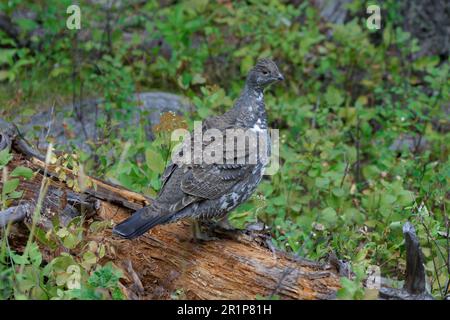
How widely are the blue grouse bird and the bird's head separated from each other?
0.18m

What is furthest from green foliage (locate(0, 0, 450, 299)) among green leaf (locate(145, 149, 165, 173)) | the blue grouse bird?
the blue grouse bird

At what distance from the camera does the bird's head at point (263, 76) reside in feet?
21.6

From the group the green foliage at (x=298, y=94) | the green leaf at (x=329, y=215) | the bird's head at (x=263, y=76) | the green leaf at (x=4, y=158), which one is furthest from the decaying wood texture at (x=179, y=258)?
the bird's head at (x=263, y=76)

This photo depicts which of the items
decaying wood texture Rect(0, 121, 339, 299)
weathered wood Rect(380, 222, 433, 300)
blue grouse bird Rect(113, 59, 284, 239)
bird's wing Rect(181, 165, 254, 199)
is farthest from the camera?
bird's wing Rect(181, 165, 254, 199)

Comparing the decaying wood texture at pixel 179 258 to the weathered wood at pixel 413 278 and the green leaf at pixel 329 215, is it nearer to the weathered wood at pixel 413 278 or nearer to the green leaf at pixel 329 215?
the weathered wood at pixel 413 278

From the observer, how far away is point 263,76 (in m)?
6.59

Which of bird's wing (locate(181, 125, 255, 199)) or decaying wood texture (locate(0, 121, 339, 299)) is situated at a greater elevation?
bird's wing (locate(181, 125, 255, 199))

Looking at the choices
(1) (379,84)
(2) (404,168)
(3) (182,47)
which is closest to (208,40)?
(3) (182,47)

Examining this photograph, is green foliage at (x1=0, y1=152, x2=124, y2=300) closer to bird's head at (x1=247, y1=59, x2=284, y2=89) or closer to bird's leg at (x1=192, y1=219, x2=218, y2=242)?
bird's leg at (x1=192, y1=219, x2=218, y2=242)

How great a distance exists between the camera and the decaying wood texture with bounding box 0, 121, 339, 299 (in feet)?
16.5

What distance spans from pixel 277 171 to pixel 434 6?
14.8ft

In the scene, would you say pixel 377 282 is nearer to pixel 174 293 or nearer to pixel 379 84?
pixel 174 293

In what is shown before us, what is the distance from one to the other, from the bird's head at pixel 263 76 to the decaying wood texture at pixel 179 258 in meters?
1.45

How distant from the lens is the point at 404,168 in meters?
7.99
